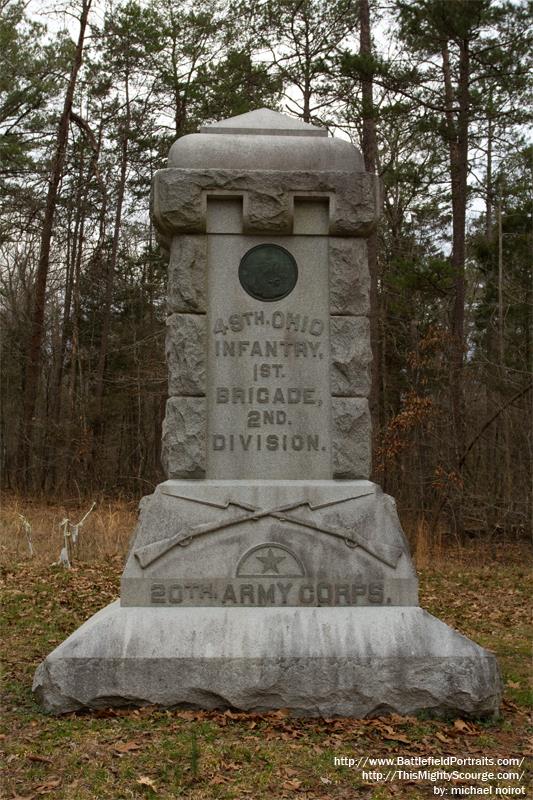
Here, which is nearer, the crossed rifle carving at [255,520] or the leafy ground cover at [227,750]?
the leafy ground cover at [227,750]

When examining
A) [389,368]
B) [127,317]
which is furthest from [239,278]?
[127,317]

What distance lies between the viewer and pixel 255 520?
5.18 m

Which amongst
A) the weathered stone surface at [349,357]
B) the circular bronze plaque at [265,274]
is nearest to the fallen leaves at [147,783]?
the weathered stone surface at [349,357]

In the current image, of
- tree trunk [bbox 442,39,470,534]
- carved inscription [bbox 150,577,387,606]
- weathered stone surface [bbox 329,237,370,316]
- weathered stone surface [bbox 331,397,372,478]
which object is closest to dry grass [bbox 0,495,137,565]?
tree trunk [bbox 442,39,470,534]

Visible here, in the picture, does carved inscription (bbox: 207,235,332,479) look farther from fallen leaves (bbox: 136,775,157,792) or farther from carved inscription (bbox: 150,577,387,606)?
fallen leaves (bbox: 136,775,157,792)

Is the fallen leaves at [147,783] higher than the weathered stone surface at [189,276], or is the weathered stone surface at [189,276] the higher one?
the weathered stone surface at [189,276]

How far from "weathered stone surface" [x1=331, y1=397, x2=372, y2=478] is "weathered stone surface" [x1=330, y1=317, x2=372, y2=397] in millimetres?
71

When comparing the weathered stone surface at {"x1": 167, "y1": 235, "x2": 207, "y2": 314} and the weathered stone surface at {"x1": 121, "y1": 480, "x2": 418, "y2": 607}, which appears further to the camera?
the weathered stone surface at {"x1": 167, "y1": 235, "x2": 207, "y2": 314}

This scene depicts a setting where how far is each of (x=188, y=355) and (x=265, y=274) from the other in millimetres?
727

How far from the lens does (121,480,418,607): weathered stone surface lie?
200 inches

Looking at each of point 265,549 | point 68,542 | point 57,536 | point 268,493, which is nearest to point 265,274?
point 268,493

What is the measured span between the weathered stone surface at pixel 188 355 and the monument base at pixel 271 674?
1531 millimetres

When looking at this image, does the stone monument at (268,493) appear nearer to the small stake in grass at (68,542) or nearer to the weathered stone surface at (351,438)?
the weathered stone surface at (351,438)

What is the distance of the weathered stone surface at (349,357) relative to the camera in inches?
215
